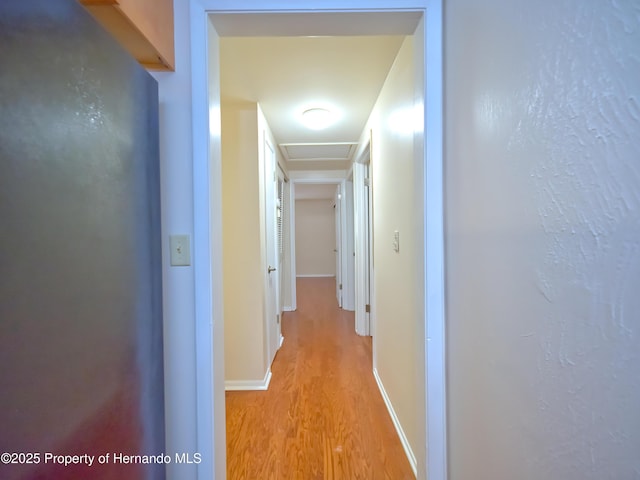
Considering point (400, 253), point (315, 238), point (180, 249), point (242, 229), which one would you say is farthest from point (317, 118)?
point (315, 238)

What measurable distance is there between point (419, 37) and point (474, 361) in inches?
46.5

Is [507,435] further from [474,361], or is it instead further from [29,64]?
[29,64]

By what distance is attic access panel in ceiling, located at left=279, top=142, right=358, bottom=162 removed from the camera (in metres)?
3.42

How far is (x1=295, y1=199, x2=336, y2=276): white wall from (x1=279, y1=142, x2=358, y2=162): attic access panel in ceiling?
4.25 metres

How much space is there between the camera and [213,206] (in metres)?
1.13

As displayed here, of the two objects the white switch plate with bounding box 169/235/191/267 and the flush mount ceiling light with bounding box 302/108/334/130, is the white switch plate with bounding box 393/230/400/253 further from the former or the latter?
the flush mount ceiling light with bounding box 302/108/334/130

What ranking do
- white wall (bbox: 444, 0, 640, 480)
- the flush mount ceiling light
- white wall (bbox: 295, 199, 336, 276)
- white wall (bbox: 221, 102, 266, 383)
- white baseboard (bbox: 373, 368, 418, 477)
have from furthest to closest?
white wall (bbox: 295, 199, 336, 276) < the flush mount ceiling light < white wall (bbox: 221, 102, 266, 383) < white baseboard (bbox: 373, 368, 418, 477) < white wall (bbox: 444, 0, 640, 480)

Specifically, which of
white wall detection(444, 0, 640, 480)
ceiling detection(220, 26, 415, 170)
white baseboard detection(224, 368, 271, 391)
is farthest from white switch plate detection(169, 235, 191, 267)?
white baseboard detection(224, 368, 271, 391)

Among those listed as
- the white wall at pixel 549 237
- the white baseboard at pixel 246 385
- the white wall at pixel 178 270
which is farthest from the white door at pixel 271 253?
the white wall at pixel 549 237

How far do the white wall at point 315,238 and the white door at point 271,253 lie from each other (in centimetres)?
528

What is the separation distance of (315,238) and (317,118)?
6027mm

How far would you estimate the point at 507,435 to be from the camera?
0.75 metres

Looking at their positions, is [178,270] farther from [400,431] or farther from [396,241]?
[400,431]

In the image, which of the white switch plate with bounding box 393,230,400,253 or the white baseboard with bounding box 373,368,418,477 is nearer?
the white baseboard with bounding box 373,368,418,477
